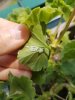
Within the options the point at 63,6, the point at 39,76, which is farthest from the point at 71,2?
the point at 39,76

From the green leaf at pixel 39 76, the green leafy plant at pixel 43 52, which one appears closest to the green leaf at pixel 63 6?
the green leafy plant at pixel 43 52

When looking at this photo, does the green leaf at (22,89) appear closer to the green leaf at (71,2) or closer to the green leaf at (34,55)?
the green leaf at (34,55)

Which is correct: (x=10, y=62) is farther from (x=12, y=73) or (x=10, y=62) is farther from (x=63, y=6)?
(x=63, y=6)

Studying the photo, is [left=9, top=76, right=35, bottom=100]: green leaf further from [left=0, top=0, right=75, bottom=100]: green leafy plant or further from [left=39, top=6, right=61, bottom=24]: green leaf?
[left=39, top=6, right=61, bottom=24]: green leaf

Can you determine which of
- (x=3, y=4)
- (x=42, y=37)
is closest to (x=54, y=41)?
(x=42, y=37)

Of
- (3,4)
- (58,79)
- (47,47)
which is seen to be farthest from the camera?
(3,4)

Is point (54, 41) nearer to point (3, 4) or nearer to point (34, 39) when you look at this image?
point (34, 39)

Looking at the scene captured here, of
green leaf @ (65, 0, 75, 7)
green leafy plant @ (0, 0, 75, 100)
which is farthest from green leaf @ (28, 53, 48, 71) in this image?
green leaf @ (65, 0, 75, 7)

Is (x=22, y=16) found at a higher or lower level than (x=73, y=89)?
higher
